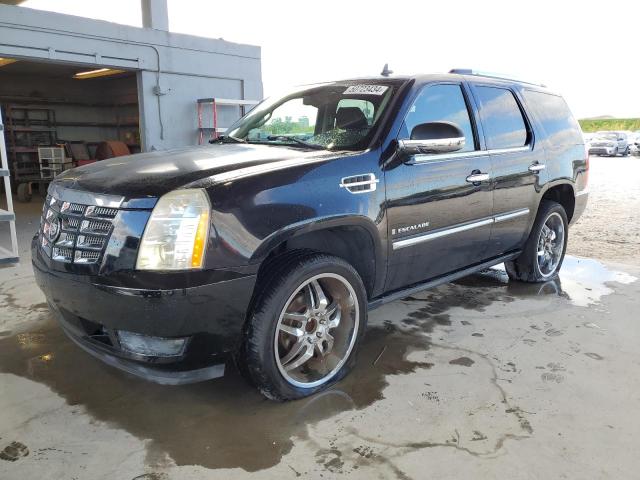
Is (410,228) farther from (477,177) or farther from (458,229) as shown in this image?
(477,177)

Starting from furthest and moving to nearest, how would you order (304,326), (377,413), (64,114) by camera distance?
(64,114), (304,326), (377,413)

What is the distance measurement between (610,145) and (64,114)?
26.1 m

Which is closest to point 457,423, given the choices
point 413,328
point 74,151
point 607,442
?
point 607,442

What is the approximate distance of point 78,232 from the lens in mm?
2635

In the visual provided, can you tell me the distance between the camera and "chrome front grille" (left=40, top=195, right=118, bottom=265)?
252cm

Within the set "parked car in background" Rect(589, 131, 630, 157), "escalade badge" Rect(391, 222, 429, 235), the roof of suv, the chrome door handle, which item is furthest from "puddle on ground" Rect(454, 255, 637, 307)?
"parked car in background" Rect(589, 131, 630, 157)

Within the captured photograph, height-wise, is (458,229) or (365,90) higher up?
(365,90)

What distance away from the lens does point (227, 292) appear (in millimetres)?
2486

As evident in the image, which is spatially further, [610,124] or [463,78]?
[610,124]

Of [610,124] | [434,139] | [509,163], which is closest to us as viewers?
[434,139]

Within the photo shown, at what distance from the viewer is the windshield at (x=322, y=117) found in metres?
3.34

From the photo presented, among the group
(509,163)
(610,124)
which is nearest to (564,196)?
(509,163)

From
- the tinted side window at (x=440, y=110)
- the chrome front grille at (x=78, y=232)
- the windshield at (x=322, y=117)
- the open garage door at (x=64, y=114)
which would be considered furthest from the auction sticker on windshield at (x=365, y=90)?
the open garage door at (x=64, y=114)

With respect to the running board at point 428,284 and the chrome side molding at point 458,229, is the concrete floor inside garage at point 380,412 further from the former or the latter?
the chrome side molding at point 458,229
